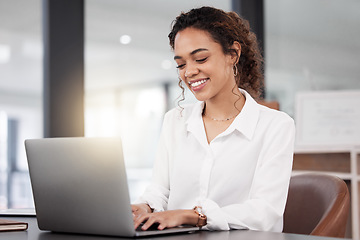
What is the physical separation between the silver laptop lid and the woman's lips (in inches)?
23.9

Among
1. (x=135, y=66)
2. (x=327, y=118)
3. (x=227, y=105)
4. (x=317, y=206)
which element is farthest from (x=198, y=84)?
(x=327, y=118)

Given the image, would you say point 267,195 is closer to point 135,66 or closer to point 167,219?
point 167,219

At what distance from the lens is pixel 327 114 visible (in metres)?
3.76

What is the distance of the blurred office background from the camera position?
9.73 feet

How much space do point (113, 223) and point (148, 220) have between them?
0.11 meters

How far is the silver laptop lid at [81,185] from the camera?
1147mm

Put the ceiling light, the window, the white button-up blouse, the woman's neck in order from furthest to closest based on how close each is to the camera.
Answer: the ceiling light, the window, the woman's neck, the white button-up blouse

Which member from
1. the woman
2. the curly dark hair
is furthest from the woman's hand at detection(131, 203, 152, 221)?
the curly dark hair

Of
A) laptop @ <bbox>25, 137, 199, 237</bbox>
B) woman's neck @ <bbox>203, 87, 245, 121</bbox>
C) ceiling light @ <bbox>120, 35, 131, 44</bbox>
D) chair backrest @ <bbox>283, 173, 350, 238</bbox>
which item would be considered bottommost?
chair backrest @ <bbox>283, 173, 350, 238</bbox>

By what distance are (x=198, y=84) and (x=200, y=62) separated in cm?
7

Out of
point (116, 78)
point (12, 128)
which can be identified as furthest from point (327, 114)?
point (12, 128)

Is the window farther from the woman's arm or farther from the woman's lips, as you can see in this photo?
the woman's arm

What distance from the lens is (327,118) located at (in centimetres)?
375

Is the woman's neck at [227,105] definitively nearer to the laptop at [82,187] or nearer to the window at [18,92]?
the laptop at [82,187]
